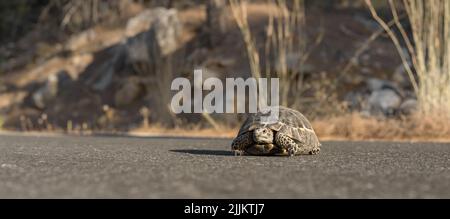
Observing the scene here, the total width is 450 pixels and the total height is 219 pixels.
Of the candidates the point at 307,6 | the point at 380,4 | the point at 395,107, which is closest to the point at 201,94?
the point at 395,107

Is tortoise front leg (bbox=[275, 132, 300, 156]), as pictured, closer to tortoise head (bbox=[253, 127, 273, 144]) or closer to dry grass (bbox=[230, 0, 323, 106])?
tortoise head (bbox=[253, 127, 273, 144])

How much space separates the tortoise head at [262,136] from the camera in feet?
18.8

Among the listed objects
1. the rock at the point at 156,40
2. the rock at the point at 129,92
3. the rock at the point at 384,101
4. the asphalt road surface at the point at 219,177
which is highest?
the rock at the point at 156,40

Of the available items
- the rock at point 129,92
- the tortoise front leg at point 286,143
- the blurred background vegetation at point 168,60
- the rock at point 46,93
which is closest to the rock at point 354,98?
the blurred background vegetation at point 168,60

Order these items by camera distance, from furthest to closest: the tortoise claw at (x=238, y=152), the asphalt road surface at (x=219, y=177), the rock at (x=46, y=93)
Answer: the rock at (x=46, y=93)
the tortoise claw at (x=238, y=152)
the asphalt road surface at (x=219, y=177)

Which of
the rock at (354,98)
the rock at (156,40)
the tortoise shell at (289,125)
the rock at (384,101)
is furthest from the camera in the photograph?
the rock at (156,40)

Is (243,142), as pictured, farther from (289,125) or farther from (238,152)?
(289,125)

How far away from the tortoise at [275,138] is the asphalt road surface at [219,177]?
0.31 meters

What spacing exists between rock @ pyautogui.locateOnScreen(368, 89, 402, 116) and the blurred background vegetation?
0.03 metres

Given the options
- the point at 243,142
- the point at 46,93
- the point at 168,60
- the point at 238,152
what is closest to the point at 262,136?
the point at 243,142

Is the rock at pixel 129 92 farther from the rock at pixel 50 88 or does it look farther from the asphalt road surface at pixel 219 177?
the asphalt road surface at pixel 219 177

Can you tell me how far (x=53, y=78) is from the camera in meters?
20.6

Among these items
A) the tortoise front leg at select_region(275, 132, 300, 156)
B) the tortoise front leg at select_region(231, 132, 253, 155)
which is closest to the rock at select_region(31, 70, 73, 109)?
the tortoise front leg at select_region(231, 132, 253, 155)

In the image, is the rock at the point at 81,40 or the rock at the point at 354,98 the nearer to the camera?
the rock at the point at 354,98
